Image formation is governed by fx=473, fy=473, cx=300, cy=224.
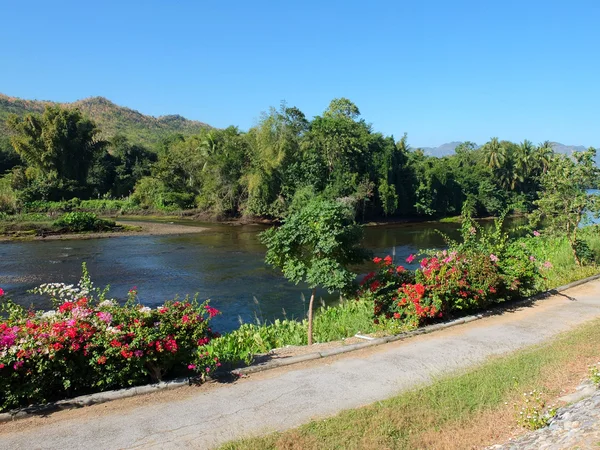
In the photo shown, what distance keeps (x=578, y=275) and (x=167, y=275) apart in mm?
16888

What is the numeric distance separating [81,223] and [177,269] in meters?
16.9

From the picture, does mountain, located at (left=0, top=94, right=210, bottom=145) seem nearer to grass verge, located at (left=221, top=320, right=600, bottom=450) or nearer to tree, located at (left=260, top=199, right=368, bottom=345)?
tree, located at (left=260, top=199, right=368, bottom=345)

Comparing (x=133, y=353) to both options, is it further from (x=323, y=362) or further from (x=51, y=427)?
(x=323, y=362)

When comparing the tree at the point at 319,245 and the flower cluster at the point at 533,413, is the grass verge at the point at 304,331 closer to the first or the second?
the tree at the point at 319,245

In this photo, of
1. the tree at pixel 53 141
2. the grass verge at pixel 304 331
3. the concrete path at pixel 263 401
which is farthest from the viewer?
the tree at pixel 53 141

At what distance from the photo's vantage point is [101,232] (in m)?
37.1

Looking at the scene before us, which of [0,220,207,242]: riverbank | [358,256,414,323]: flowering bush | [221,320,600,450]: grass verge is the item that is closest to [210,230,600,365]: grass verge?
[358,256,414,323]: flowering bush

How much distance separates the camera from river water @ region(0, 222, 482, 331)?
17.2 metres

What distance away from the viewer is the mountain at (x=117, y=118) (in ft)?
357

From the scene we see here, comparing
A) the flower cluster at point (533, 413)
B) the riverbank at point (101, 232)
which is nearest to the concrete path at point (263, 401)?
the flower cluster at point (533, 413)

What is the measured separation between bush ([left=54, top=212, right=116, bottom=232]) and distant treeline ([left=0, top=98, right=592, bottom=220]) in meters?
11.0

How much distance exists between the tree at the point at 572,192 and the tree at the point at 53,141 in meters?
52.5

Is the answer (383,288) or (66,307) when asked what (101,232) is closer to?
(383,288)

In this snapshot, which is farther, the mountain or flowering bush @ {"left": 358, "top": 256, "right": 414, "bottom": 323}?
the mountain
